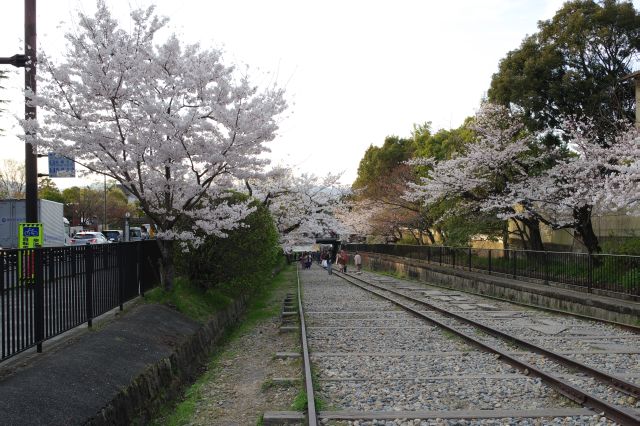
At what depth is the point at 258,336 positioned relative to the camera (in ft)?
42.9

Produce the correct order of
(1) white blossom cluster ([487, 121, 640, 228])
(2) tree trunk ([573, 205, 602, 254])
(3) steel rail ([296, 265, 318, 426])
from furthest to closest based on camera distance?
(2) tree trunk ([573, 205, 602, 254])
(1) white blossom cluster ([487, 121, 640, 228])
(3) steel rail ([296, 265, 318, 426])

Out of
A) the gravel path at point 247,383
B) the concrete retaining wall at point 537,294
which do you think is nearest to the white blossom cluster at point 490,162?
the concrete retaining wall at point 537,294

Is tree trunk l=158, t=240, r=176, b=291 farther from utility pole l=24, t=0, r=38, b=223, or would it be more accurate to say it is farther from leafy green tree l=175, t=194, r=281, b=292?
utility pole l=24, t=0, r=38, b=223

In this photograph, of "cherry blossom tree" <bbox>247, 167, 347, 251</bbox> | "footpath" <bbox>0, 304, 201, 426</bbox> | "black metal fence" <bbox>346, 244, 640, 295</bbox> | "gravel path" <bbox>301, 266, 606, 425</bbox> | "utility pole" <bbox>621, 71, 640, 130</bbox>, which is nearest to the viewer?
"footpath" <bbox>0, 304, 201, 426</bbox>

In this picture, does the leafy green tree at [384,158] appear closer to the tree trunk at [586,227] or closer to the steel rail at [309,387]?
the tree trunk at [586,227]

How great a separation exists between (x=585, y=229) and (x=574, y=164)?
330 cm

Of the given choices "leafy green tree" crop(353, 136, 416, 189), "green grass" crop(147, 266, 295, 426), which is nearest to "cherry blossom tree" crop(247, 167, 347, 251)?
"green grass" crop(147, 266, 295, 426)

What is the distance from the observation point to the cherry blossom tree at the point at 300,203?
31970 mm

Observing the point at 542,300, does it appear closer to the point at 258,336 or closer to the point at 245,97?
the point at 258,336

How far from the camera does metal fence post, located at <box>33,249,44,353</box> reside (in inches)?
274

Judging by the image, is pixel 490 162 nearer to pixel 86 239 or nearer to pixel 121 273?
pixel 121 273

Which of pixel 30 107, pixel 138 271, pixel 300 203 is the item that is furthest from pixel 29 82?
pixel 300 203

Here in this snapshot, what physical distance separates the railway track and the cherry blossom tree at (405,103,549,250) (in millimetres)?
10742

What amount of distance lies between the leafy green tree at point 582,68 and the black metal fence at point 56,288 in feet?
54.7
